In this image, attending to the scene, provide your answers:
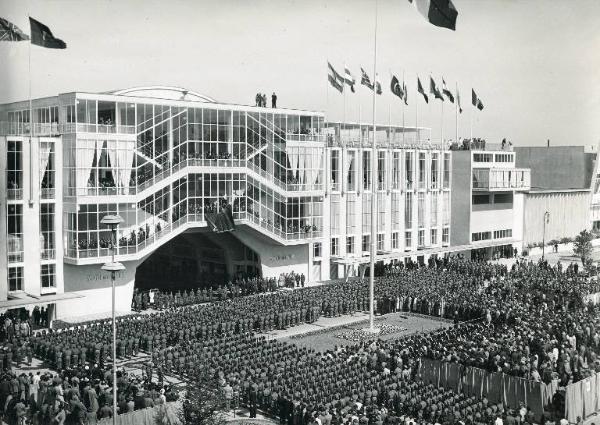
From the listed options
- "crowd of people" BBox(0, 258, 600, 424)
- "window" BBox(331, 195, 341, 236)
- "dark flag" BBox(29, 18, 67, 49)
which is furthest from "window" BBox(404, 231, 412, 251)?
"dark flag" BBox(29, 18, 67, 49)

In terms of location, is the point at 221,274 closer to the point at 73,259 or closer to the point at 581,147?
the point at 73,259

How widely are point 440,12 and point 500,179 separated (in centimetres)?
4939

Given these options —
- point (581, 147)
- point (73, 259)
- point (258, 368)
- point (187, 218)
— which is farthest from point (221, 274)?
point (581, 147)

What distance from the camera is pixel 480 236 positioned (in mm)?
70250

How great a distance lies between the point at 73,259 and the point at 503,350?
24607 millimetres

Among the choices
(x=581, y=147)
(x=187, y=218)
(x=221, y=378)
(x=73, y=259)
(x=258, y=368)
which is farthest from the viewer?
(x=581, y=147)

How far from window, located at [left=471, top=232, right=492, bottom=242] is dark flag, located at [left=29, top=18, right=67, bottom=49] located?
47972 mm

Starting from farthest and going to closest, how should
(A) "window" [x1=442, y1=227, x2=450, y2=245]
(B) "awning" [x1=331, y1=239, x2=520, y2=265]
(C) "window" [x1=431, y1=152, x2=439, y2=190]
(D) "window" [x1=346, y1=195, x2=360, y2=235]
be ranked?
(A) "window" [x1=442, y1=227, x2=450, y2=245]
(C) "window" [x1=431, y1=152, x2=439, y2=190]
(D) "window" [x1=346, y1=195, x2=360, y2=235]
(B) "awning" [x1=331, y1=239, x2=520, y2=265]

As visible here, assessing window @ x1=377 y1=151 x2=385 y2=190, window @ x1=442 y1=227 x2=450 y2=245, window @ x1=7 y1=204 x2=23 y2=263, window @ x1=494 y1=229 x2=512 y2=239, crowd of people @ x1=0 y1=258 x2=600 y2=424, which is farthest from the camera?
window @ x1=494 y1=229 x2=512 y2=239

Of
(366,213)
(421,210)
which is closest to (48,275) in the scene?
(366,213)

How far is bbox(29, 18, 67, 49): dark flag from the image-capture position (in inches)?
1220

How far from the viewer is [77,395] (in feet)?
75.9

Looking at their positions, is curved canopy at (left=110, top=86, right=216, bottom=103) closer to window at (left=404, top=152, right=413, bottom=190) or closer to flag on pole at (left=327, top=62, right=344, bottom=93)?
flag on pole at (left=327, top=62, right=344, bottom=93)

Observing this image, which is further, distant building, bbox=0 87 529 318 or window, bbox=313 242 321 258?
window, bbox=313 242 321 258
